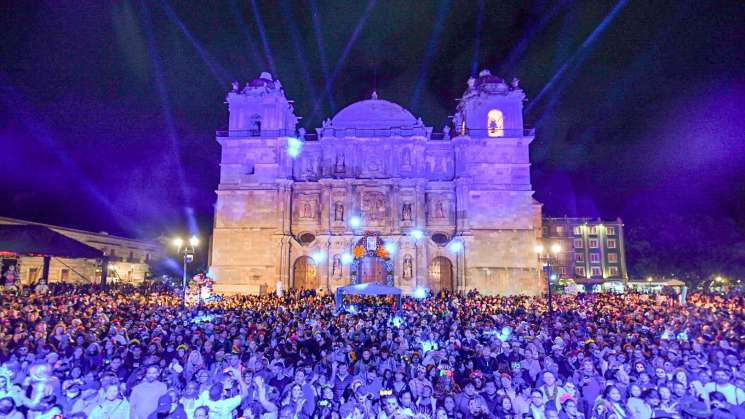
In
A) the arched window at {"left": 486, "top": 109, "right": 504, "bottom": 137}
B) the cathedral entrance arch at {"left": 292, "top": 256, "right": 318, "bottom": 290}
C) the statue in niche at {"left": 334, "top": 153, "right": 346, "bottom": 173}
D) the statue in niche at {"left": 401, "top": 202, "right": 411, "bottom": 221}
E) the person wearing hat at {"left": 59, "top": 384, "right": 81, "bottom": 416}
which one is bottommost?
the person wearing hat at {"left": 59, "top": 384, "right": 81, "bottom": 416}

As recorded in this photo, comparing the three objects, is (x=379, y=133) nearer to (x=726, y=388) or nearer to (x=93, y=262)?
(x=726, y=388)

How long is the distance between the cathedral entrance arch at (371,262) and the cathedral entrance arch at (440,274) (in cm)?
340

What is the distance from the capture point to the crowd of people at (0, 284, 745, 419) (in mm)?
7539

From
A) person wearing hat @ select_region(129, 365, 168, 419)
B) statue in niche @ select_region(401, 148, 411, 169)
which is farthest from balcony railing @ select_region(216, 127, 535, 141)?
person wearing hat @ select_region(129, 365, 168, 419)

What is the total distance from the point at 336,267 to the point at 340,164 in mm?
8196

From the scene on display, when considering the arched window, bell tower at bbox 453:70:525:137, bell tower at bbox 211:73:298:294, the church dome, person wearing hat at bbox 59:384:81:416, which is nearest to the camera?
person wearing hat at bbox 59:384:81:416

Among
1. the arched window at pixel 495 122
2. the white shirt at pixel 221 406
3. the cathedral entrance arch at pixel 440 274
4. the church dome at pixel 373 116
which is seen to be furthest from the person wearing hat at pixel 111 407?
the arched window at pixel 495 122

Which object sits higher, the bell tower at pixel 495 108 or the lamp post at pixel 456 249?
the bell tower at pixel 495 108

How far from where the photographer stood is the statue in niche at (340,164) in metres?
36.9

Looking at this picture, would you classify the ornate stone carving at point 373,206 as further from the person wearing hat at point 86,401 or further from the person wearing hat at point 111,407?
the person wearing hat at point 111,407

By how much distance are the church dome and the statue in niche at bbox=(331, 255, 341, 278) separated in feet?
36.8

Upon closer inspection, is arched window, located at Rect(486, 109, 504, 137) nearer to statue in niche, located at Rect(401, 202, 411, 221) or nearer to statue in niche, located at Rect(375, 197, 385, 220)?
statue in niche, located at Rect(401, 202, 411, 221)

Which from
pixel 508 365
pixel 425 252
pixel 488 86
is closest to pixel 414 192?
pixel 425 252

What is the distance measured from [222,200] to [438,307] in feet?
68.5
